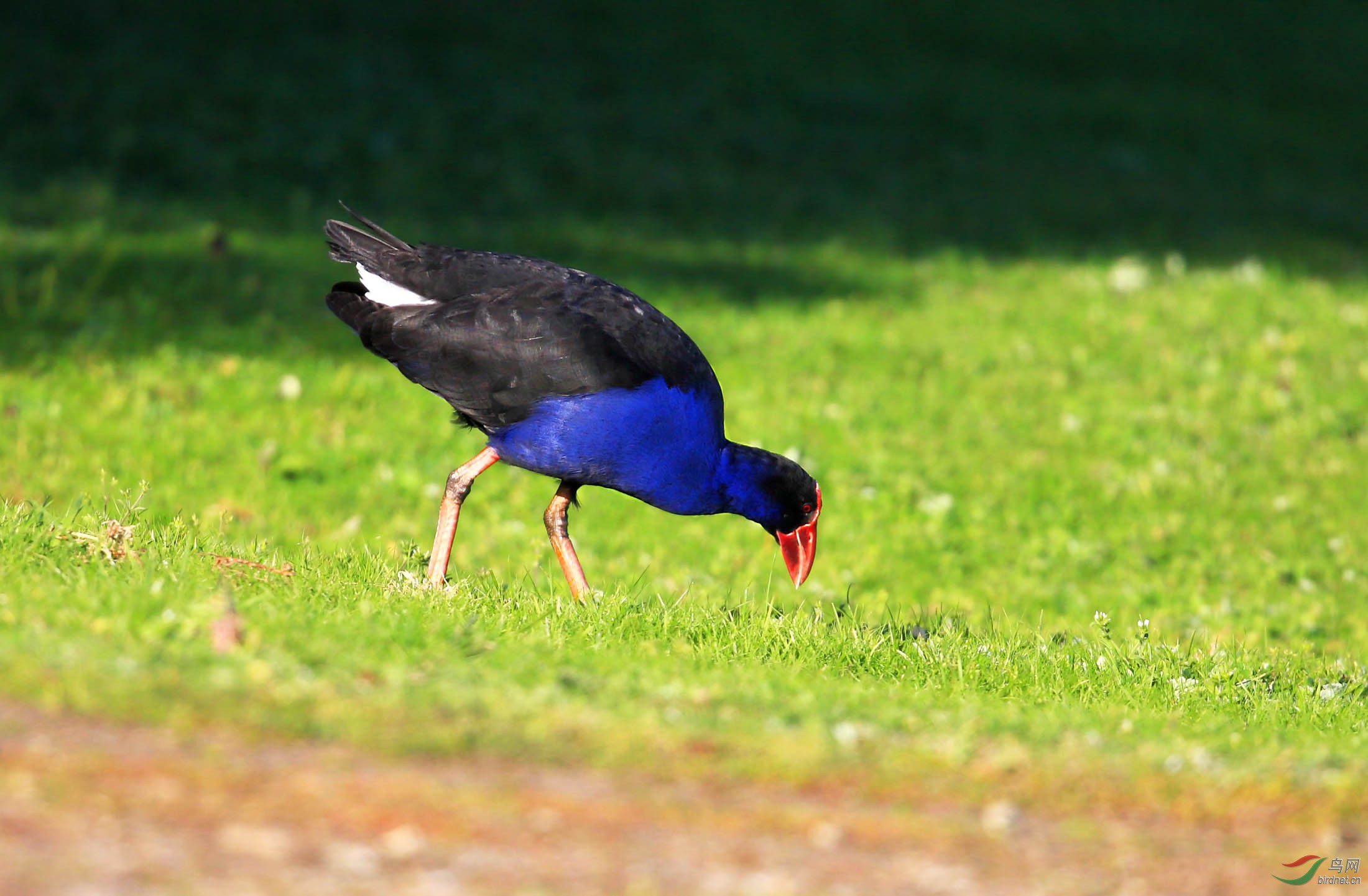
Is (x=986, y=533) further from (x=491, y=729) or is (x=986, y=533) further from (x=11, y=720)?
(x=11, y=720)

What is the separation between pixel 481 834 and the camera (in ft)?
12.7

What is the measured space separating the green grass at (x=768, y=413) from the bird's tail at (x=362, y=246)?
125 centimetres

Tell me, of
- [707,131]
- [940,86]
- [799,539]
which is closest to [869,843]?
[799,539]

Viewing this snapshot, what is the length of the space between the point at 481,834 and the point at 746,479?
304cm

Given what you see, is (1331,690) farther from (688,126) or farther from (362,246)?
(688,126)

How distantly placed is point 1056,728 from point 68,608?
3.06 metres

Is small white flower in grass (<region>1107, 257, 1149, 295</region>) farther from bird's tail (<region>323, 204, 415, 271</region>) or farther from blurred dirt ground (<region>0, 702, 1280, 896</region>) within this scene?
blurred dirt ground (<region>0, 702, 1280, 896</region>)

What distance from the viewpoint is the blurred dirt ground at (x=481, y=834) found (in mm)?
3574

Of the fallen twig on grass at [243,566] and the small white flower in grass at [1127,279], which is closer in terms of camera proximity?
the fallen twig on grass at [243,566]

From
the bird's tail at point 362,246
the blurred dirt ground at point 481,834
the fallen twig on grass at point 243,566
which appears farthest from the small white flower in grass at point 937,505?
the blurred dirt ground at point 481,834

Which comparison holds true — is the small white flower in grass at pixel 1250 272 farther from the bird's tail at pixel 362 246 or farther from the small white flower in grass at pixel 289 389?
the bird's tail at pixel 362 246

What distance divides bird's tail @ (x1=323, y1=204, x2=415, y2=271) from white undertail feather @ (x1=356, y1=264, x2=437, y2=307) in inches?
1.6

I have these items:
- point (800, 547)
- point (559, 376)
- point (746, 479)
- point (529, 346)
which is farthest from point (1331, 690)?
point (529, 346)

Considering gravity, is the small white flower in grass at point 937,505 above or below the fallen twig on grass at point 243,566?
above
